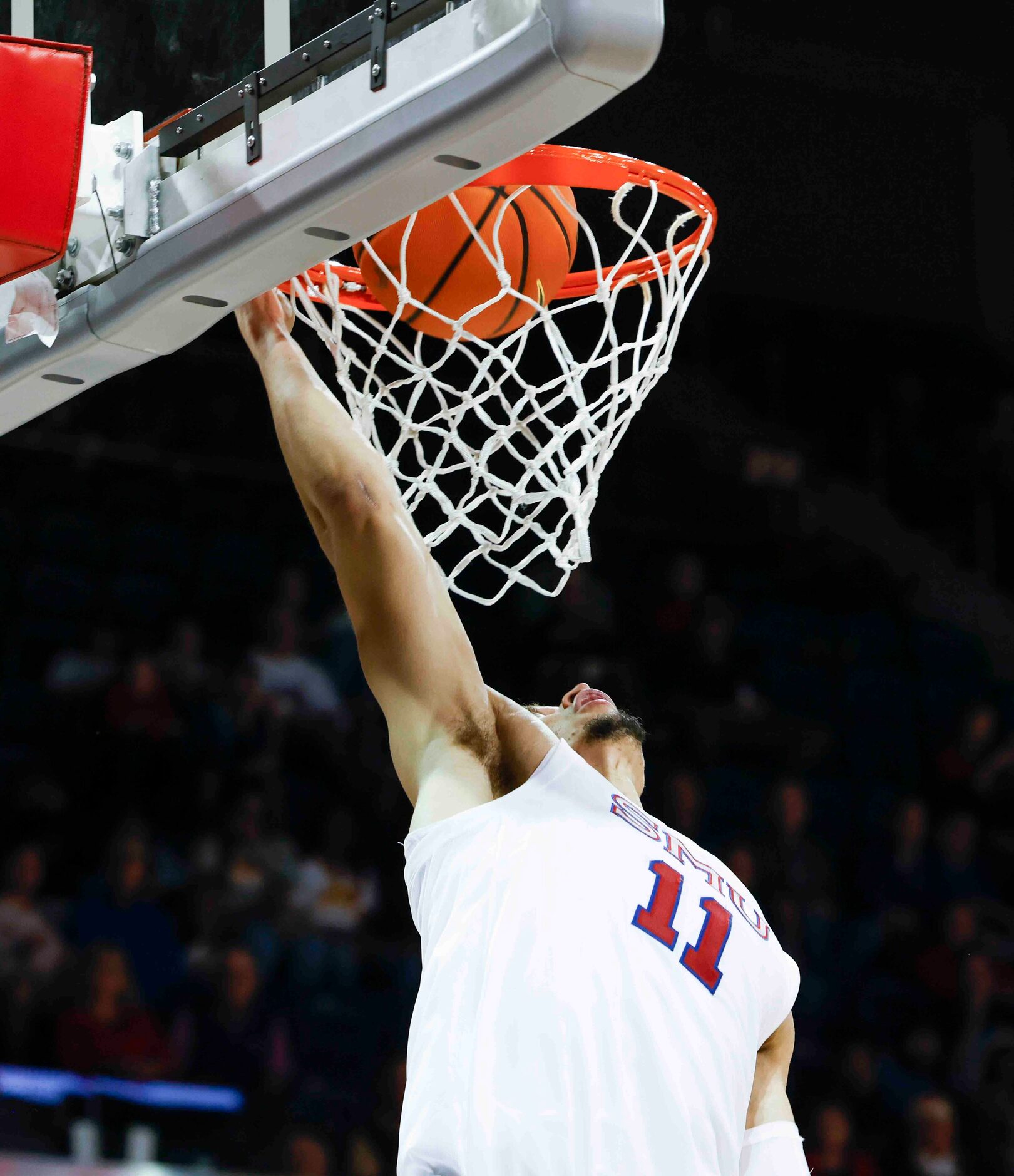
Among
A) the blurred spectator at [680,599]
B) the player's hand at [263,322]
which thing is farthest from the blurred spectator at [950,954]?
the player's hand at [263,322]

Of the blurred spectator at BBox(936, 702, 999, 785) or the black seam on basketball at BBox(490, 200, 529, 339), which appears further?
the blurred spectator at BBox(936, 702, 999, 785)

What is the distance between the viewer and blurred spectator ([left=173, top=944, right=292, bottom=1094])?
5.58 meters

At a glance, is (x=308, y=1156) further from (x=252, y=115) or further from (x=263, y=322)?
(x=252, y=115)

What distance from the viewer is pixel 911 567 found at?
821cm

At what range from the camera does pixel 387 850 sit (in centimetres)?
648

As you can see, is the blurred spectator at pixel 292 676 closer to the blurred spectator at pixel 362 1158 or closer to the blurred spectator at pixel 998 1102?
the blurred spectator at pixel 362 1158

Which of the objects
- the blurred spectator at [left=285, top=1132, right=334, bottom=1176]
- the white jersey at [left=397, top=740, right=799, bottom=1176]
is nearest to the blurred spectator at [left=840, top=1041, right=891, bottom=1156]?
the blurred spectator at [left=285, top=1132, right=334, bottom=1176]

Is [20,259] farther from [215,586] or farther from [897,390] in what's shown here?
[897,390]

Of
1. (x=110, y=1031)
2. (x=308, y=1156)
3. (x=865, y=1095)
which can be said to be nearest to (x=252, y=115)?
(x=110, y=1031)

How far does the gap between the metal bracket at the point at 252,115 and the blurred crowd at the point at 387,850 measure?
393 centimetres

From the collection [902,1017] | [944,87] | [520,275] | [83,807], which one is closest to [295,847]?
[83,807]

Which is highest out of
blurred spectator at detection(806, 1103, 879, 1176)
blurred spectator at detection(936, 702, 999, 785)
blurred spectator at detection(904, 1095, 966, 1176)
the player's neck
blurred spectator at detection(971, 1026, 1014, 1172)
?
the player's neck

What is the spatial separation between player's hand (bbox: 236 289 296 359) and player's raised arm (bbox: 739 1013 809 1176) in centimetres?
150

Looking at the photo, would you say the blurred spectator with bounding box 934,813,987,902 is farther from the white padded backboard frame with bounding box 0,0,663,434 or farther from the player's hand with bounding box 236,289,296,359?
the white padded backboard frame with bounding box 0,0,663,434
